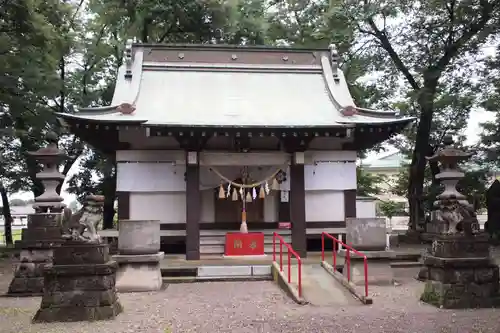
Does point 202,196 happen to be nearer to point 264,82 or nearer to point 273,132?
point 273,132

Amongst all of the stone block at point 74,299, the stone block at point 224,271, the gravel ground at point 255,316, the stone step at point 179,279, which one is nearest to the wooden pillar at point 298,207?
the stone block at point 224,271

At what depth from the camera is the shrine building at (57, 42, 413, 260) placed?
12414mm

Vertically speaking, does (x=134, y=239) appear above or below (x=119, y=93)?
below

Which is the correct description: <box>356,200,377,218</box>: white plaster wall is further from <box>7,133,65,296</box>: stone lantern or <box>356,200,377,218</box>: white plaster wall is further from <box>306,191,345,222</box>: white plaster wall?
<box>7,133,65,296</box>: stone lantern

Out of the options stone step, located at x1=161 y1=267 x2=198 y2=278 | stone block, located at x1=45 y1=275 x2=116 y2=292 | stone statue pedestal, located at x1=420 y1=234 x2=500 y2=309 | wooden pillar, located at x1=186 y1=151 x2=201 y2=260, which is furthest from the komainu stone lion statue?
stone statue pedestal, located at x1=420 y1=234 x2=500 y2=309

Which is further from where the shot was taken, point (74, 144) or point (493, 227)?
point (74, 144)

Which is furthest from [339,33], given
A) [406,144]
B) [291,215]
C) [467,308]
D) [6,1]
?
[467,308]

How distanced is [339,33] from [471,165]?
8.20 metres

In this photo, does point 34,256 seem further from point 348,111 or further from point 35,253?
point 348,111

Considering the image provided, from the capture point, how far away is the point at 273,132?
12078 millimetres

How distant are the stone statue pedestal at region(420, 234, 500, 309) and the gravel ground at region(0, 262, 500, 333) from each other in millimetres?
296

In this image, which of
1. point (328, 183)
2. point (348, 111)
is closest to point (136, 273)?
point (328, 183)

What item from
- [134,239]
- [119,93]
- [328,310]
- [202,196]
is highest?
[119,93]

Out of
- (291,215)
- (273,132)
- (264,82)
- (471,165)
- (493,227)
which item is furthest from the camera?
(471,165)
